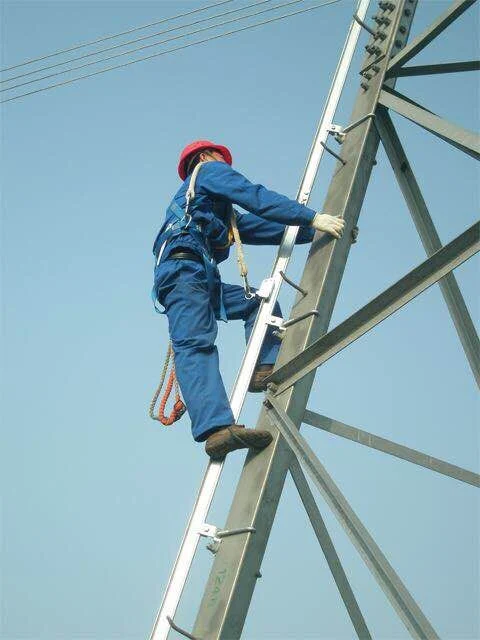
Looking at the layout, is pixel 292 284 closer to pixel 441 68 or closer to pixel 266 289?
pixel 266 289

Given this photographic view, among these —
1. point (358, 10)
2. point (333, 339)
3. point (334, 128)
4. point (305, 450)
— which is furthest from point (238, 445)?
point (358, 10)

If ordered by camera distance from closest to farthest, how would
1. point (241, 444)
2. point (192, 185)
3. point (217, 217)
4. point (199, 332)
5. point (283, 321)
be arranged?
point (241, 444), point (199, 332), point (283, 321), point (192, 185), point (217, 217)

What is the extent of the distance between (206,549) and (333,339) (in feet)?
4.02

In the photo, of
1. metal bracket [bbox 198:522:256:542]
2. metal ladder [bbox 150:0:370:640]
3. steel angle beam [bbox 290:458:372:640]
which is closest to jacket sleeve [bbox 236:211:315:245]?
metal ladder [bbox 150:0:370:640]

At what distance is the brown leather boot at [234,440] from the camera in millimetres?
4871

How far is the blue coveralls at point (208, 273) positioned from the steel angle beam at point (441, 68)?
1.23 meters

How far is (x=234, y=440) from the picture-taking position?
16.0 ft

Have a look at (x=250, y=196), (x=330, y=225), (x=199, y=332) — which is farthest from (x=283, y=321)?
(x=250, y=196)

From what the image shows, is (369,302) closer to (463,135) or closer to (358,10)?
(463,135)

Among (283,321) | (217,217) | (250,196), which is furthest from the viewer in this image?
(217,217)

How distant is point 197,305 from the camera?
5.49 m

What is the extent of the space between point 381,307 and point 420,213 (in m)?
1.42

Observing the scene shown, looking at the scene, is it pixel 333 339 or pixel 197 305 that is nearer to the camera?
pixel 333 339

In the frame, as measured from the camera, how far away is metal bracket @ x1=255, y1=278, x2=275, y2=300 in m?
5.56
